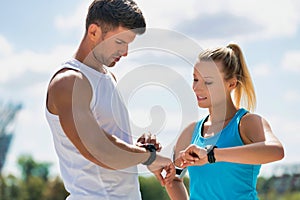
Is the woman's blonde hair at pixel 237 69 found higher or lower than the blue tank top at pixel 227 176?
higher

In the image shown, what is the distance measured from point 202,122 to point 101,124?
78 centimetres

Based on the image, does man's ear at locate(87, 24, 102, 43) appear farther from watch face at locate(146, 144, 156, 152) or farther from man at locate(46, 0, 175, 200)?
watch face at locate(146, 144, 156, 152)

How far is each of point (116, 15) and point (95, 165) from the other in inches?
28.3

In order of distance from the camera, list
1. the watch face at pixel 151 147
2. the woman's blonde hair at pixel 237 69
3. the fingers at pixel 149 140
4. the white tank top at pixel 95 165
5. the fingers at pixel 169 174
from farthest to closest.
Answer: the woman's blonde hair at pixel 237 69 < the fingers at pixel 169 174 < the fingers at pixel 149 140 < the watch face at pixel 151 147 < the white tank top at pixel 95 165

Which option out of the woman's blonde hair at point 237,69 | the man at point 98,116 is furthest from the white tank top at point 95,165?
the woman's blonde hair at point 237,69

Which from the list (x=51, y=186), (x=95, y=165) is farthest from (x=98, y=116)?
(x=51, y=186)

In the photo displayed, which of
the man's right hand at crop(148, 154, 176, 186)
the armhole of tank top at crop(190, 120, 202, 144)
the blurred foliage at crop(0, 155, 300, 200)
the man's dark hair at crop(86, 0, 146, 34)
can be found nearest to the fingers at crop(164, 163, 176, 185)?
the man's right hand at crop(148, 154, 176, 186)

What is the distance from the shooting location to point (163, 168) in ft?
11.8

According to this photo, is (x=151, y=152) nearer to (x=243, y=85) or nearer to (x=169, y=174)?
(x=169, y=174)

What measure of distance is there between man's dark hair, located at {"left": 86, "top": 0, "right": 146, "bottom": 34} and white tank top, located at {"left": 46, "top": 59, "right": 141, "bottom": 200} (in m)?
0.23

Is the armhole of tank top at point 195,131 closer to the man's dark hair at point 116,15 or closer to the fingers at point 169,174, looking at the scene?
the fingers at point 169,174

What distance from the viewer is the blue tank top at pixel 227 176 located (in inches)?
138

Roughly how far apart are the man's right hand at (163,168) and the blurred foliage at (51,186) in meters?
25.5

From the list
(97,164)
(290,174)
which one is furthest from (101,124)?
(290,174)
